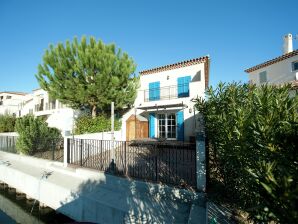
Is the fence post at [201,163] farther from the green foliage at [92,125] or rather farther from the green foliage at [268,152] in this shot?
the green foliage at [92,125]

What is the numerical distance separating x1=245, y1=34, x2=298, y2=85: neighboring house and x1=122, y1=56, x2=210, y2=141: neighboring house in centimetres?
839

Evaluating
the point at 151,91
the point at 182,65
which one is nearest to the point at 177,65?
the point at 182,65

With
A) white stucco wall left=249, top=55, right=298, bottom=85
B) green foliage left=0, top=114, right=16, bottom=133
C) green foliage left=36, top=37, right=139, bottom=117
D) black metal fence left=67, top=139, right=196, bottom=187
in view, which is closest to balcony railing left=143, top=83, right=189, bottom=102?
green foliage left=36, top=37, right=139, bottom=117

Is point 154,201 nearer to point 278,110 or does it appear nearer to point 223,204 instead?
point 223,204

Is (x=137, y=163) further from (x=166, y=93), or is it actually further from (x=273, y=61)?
(x=273, y=61)

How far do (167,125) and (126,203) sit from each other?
1068 centimetres

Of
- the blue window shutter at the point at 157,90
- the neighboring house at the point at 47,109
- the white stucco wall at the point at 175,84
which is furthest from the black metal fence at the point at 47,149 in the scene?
the blue window shutter at the point at 157,90

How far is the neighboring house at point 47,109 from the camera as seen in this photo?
780 inches

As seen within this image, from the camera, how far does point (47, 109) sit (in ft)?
81.0

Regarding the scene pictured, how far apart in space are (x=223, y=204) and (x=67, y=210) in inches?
242

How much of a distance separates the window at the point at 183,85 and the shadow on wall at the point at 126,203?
33.7 ft

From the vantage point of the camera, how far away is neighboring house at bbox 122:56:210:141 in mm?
15617

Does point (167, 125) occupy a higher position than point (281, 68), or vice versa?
point (281, 68)

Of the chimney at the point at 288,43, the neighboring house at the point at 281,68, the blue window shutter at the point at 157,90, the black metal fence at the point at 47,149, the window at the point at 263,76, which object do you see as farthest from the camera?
the window at the point at 263,76
